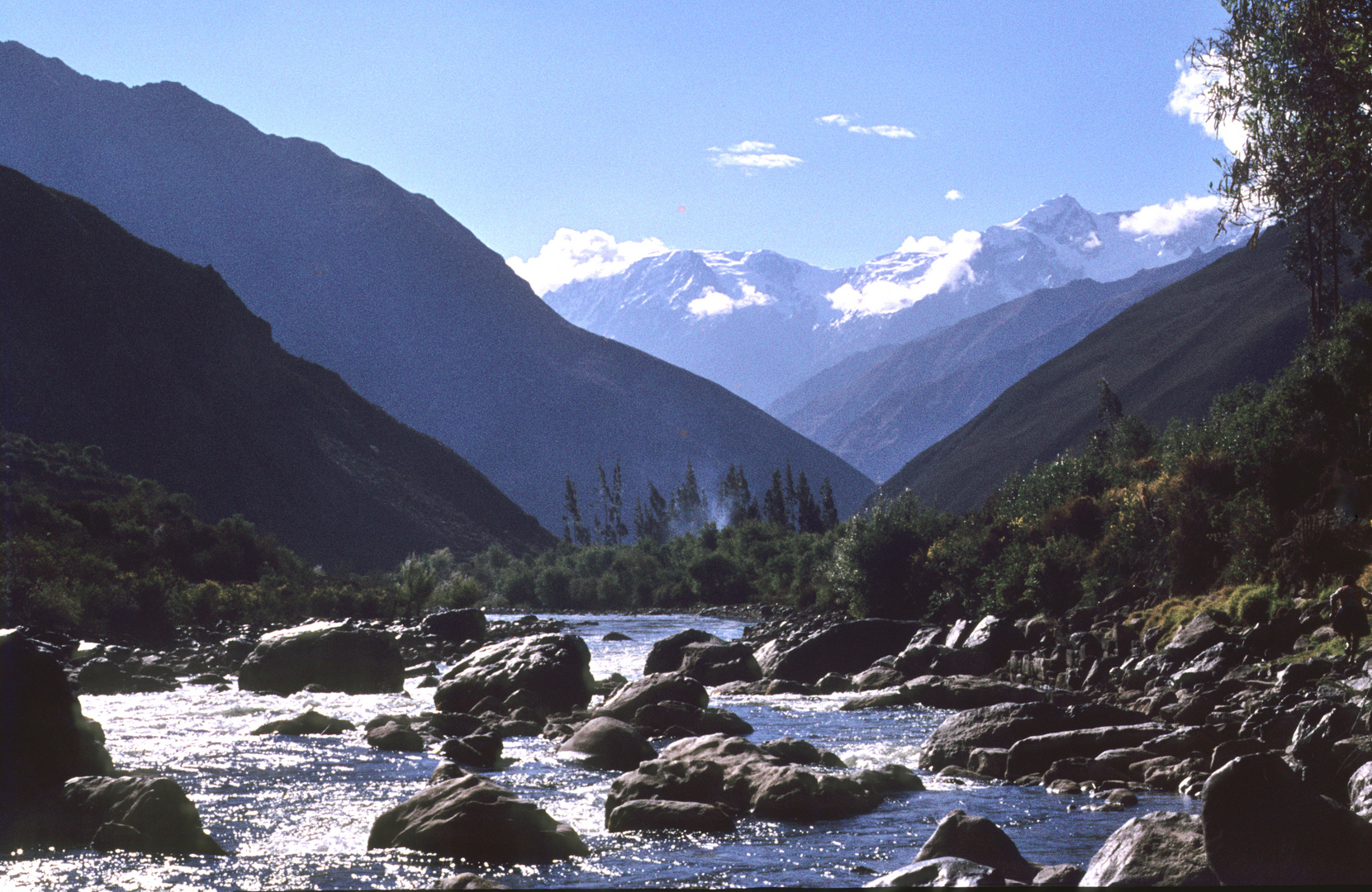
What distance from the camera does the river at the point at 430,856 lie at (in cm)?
1209

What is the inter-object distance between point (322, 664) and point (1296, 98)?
96.6 ft

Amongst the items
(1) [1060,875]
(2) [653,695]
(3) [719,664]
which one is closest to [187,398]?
(3) [719,664]

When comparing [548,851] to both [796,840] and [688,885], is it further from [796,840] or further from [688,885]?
[796,840]

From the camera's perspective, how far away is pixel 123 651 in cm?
3753

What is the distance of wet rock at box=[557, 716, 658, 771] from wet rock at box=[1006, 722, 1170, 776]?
6.77 metres

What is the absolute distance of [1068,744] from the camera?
18344 mm

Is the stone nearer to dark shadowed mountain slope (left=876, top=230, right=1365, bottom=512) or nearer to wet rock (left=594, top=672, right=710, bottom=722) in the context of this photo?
wet rock (left=594, top=672, right=710, bottom=722)

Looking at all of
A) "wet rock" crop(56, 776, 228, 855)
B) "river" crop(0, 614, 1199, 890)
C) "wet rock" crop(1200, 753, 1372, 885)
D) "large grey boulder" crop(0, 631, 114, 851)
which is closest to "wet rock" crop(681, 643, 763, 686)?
"river" crop(0, 614, 1199, 890)

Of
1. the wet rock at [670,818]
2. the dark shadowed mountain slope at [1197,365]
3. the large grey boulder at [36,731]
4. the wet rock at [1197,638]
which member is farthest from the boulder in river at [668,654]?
the dark shadowed mountain slope at [1197,365]

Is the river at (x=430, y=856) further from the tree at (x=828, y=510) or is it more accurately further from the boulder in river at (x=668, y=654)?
the tree at (x=828, y=510)

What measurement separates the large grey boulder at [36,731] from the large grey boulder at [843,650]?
923 inches

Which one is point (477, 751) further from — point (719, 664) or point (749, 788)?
point (719, 664)

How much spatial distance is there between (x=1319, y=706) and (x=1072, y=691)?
38.4 ft

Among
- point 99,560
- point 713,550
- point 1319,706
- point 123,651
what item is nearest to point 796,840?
point 1319,706
